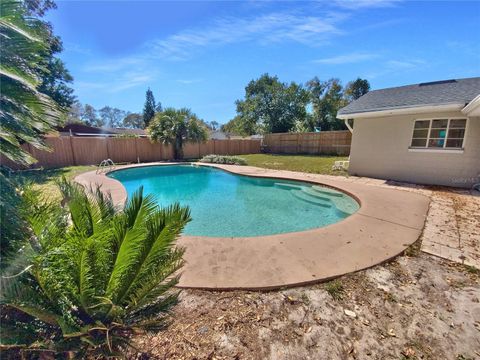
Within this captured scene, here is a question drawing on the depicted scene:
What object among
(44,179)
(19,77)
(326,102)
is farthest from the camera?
(326,102)

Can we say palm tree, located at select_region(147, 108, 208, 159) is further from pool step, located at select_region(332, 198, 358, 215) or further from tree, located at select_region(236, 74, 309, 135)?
pool step, located at select_region(332, 198, 358, 215)

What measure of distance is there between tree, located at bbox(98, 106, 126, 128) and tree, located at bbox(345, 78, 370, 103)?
71621 mm

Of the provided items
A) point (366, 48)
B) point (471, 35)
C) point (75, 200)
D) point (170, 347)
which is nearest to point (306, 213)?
point (170, 347)

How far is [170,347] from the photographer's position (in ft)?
5.94

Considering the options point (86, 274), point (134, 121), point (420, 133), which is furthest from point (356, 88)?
point (134, 121)

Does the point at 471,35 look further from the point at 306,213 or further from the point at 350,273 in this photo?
the point at 350,273

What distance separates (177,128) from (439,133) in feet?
51.0

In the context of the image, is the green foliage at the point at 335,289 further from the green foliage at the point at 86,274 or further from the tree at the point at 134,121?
the tree at the point at 134,121

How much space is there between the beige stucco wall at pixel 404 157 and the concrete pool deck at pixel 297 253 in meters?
4.77

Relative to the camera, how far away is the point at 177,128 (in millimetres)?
17219

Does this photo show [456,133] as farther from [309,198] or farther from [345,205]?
[309,198]

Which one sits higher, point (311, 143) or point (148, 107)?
point (148, 107)

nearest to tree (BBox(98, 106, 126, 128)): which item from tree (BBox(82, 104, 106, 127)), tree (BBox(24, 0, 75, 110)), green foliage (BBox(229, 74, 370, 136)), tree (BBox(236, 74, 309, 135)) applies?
tree (BBox(82, 104, 106, 127))

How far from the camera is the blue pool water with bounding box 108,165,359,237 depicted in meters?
5.70
